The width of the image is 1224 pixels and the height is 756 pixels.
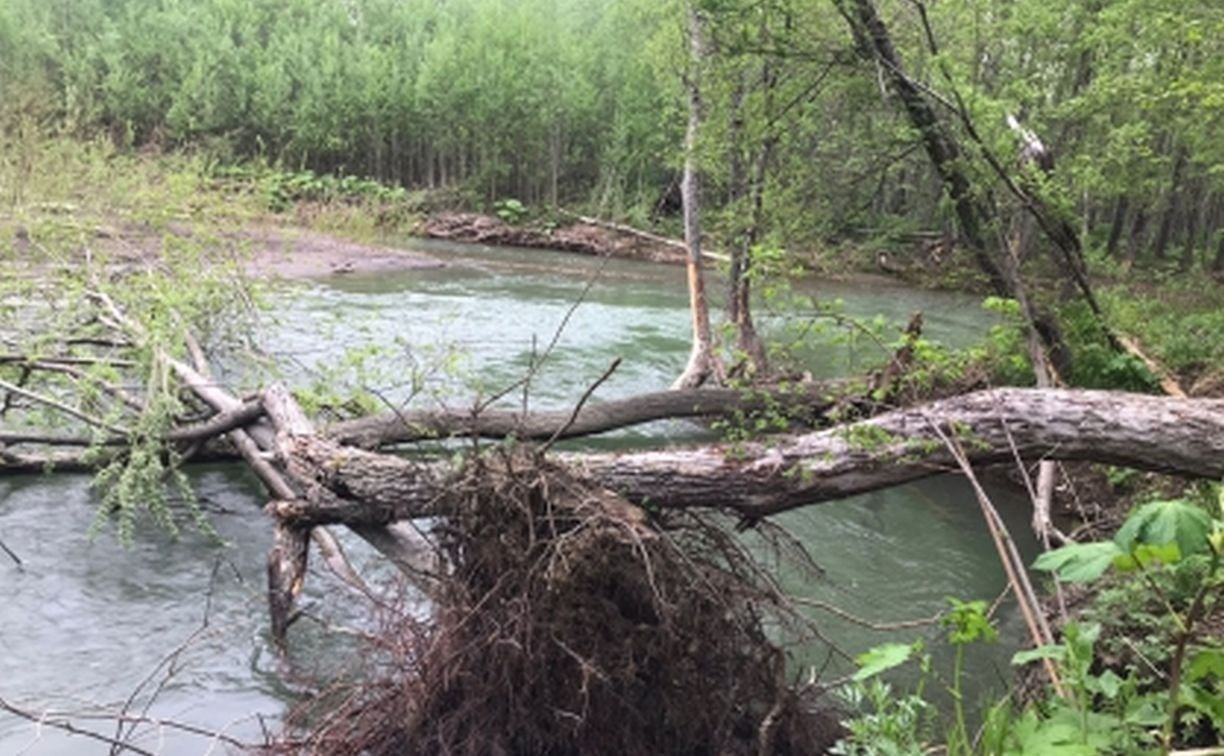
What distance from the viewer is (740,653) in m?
3.42

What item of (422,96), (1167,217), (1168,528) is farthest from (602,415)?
(1167,217)

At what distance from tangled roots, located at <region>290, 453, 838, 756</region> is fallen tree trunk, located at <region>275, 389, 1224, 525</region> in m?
0.33

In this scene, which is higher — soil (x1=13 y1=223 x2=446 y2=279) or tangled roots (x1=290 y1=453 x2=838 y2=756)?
soil (x1=13 y1=223 x2=446 y2=279)

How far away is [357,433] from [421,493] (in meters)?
3.04

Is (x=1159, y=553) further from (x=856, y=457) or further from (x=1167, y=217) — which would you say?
(x=1167, y=217)

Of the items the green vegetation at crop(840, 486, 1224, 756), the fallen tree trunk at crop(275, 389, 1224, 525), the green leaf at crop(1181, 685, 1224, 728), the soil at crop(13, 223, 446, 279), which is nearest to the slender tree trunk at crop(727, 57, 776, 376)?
the fallen tree trunk at crop(275, 389, 1224, 525)

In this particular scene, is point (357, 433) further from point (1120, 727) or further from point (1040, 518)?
point (1120, 727)

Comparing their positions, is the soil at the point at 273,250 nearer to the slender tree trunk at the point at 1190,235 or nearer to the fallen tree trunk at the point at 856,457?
the fallen tree trunk at the point at 856,457

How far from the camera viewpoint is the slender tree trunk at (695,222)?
8.82 m

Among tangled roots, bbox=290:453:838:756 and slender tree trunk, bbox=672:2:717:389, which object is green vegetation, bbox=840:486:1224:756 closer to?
tangled roots, bbox=290:453:838:756

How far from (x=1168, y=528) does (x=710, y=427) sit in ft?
22.2

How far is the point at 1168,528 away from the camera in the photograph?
1778 millimetres

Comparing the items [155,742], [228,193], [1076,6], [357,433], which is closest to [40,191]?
[228,193]

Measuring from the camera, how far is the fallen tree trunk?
12.3 ft
